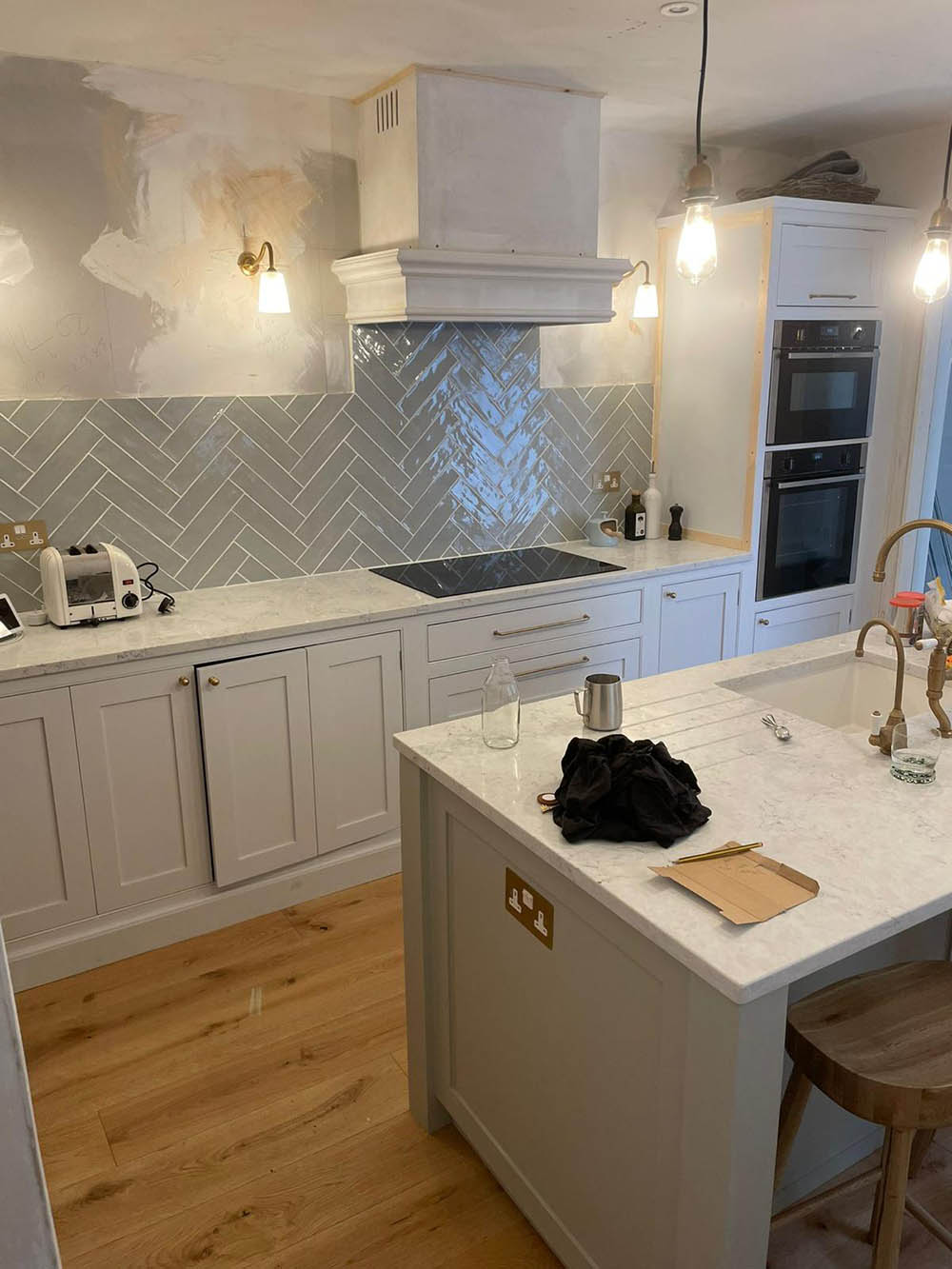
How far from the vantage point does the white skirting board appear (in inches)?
110

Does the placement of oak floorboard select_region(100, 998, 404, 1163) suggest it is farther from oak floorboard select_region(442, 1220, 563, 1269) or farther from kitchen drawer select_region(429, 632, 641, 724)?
kitchen drawer select_region(429, 632, 641, 724)

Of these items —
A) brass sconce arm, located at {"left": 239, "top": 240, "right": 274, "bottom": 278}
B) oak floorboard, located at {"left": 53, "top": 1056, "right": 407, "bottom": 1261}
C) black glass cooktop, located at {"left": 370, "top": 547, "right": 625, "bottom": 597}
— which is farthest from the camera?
black glass cooktop, located at {"left": 370, "top": 547, "right": 625, "bottom": 597}

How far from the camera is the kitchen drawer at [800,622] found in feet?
13.7

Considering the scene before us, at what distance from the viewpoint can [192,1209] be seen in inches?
81.3

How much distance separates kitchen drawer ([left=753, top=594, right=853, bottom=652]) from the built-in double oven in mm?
81

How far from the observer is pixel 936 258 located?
92.9 inches

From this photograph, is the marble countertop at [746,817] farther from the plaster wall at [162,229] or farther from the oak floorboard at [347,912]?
the plaster wall at [162,229]

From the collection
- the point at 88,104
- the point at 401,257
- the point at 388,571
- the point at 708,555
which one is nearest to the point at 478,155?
the point at 401,257

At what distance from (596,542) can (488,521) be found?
50 cm

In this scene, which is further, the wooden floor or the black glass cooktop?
the black glass cooktop

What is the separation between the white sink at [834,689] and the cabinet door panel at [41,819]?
1.82m

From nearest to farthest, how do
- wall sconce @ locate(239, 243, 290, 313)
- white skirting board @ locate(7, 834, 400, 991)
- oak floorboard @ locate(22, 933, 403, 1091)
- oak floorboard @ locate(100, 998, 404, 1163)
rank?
oak floorboard @ locate(100, 998, 404, 1163), oak floorboard @ locate(22, 933, 403, 1091), white skirting board @ locate(7, 834, 400, 991), wall sconce @ locate(239, 243, 290, 313)

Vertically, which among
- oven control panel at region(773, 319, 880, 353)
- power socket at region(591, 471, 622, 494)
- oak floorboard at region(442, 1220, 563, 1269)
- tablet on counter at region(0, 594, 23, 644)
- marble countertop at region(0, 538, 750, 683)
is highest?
oven control panel at region(773, 319, 880, 353)

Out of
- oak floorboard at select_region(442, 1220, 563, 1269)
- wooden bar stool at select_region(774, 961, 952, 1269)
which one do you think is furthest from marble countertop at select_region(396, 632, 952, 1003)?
oak floorboard at select_region(442, 1220, 563, 1269)
